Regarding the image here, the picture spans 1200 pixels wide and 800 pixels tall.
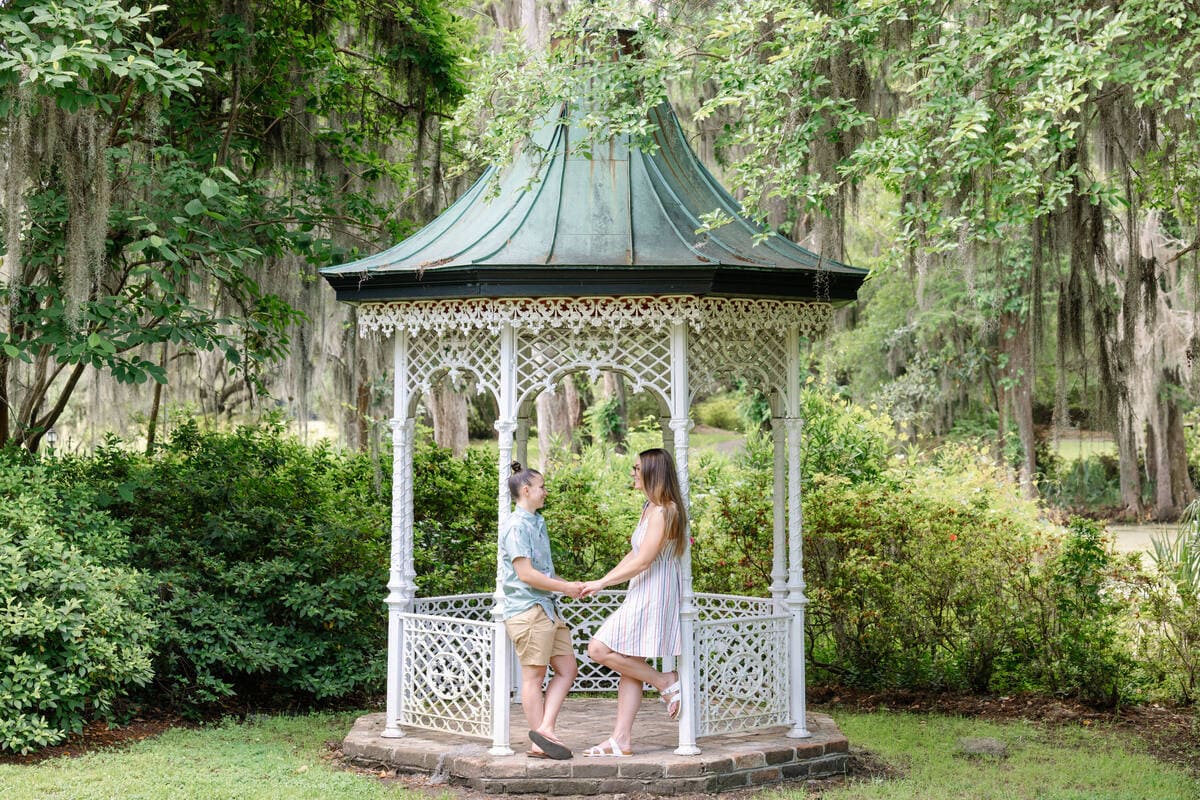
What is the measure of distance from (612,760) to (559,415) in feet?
45.0

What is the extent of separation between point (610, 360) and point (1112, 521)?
769 inches

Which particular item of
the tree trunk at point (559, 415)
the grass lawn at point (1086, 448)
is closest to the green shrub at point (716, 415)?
the grass lawn at point (1086, 448)

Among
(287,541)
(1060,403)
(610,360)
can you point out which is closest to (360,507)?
(287,541)

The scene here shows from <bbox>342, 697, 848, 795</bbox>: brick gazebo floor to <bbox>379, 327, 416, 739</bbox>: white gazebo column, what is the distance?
1.35ft

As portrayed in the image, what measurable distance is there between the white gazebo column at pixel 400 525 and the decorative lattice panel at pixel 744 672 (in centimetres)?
178

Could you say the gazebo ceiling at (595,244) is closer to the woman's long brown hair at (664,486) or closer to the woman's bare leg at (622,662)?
the woman's long brown hair at (664,486)

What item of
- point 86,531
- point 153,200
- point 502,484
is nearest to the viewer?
point 502,484

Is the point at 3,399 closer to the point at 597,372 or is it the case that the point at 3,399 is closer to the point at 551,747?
the point at 597,372

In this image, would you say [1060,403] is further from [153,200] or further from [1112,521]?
[1112,521]

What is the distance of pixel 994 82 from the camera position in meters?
6.48

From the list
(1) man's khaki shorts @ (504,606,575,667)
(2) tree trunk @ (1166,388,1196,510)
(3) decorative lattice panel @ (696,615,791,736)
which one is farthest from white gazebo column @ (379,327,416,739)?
(2) tree trunk @ (1166,388,1196,510)

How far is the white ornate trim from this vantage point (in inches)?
254

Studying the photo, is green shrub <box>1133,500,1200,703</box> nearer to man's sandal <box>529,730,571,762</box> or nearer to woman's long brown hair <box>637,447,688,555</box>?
woman's long brown hair <box>637,447,688,555</box>

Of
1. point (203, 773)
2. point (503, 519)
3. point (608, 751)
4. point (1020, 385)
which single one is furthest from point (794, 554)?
point (1020, 385)
